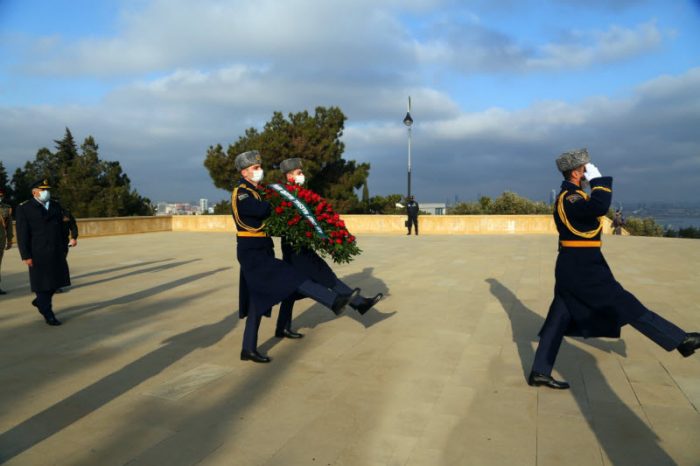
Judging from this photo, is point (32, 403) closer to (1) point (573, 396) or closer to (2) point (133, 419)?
(2) point (133, 419)

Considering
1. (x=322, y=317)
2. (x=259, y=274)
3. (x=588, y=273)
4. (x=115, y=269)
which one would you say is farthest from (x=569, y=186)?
(x=115, y=269)

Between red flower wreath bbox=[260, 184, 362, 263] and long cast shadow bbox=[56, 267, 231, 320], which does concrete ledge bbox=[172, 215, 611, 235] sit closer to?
long cast shadow bbox=[56, 267, 231, 320]

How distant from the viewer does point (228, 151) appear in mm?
33375

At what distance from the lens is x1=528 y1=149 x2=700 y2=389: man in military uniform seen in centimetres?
372

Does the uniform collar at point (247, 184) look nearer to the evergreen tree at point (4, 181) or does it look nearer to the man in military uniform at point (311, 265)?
the man in military uniform at point (311, 265)

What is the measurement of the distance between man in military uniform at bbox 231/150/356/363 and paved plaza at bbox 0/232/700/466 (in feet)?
1.51

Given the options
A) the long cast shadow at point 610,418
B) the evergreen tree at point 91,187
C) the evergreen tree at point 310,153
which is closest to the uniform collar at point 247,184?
the long cast shadow at point 610,418

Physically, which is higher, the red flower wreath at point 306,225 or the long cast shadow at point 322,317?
the red flower wreath at point 306,225

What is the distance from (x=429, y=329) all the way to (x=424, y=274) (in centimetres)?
441

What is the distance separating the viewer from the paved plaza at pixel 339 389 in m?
3.02

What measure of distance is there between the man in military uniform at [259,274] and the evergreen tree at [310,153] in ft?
89.4

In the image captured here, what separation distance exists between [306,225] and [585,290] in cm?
246

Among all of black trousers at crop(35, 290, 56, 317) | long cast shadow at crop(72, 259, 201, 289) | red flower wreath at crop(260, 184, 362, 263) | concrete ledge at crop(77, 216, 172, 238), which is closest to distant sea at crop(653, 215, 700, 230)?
concrete ledge at crop(77, 216, 172, 238)

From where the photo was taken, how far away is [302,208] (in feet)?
15.9
